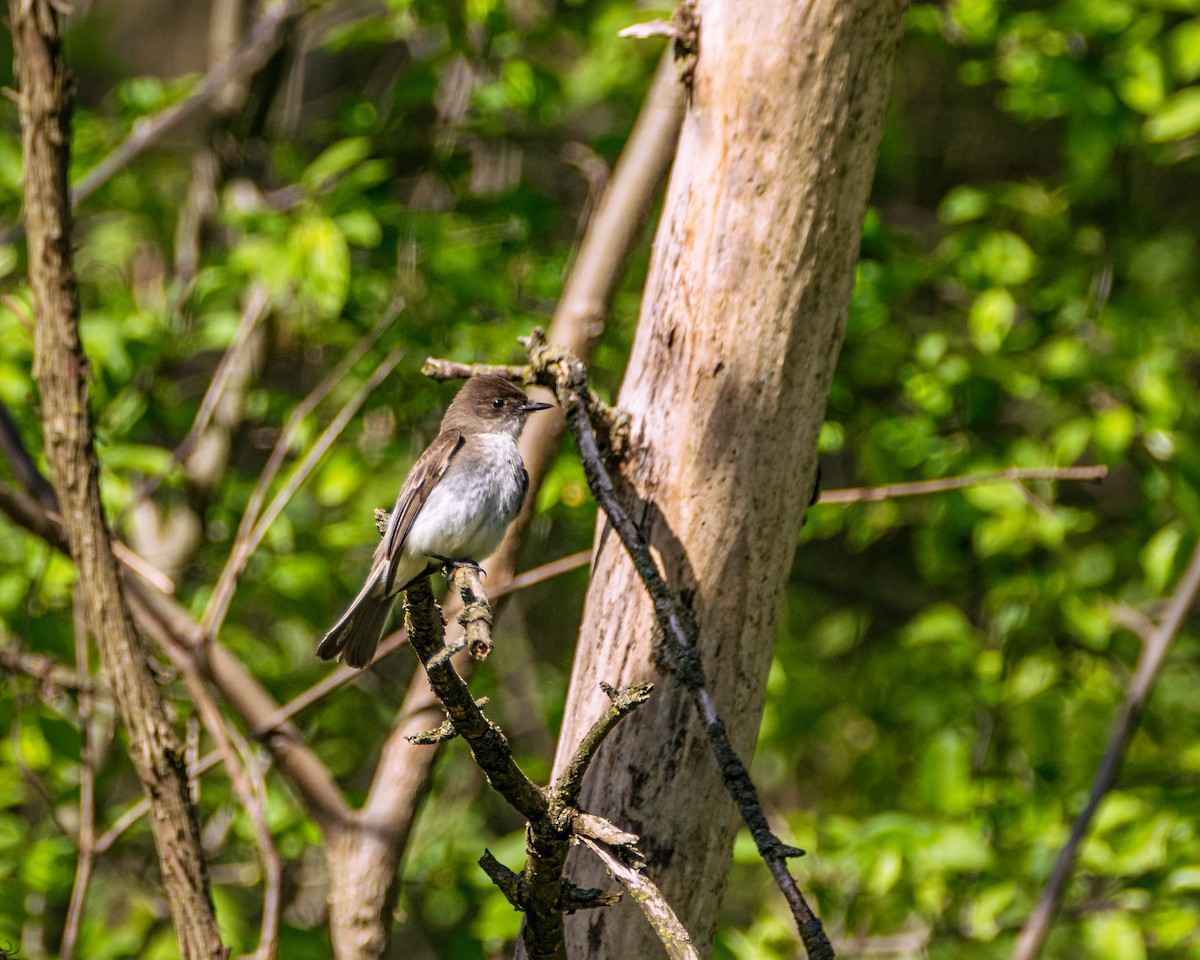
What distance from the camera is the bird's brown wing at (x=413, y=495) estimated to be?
2.77 meters

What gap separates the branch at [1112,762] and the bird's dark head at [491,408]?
2.06 meters

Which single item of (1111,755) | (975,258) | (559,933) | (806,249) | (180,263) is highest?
(180,263)

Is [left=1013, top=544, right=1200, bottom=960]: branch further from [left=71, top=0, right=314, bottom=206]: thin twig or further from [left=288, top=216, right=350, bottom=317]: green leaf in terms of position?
[left=71, top=0, right=314, bottom=206]: thin twig

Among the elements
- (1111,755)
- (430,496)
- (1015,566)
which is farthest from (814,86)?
(1015,566)

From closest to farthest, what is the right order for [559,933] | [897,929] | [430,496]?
1. [559,933]
2. [430,496]
3. [897,929]

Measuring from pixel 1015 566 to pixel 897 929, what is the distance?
1556mm

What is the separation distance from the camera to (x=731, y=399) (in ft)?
7.80

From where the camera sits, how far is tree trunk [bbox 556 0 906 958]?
2330mm

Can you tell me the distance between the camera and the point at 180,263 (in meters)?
5.14

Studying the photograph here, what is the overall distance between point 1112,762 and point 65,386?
126 inches

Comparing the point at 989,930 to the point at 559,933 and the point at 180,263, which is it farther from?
the point at 180,263

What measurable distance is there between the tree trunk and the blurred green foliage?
878 mm

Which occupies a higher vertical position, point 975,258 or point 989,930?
point 975,258

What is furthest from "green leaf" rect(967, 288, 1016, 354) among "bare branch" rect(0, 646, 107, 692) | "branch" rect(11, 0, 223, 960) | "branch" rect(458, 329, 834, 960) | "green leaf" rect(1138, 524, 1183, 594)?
"bare branch" rect(0, 646, 107, 692)
